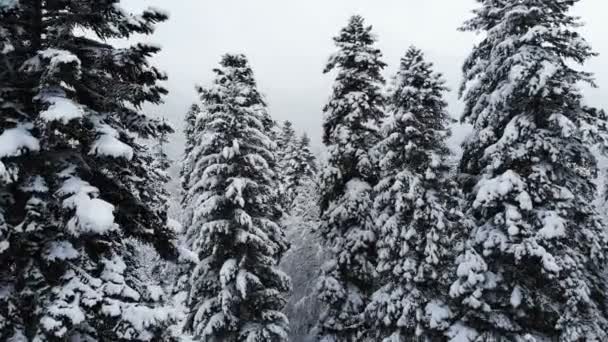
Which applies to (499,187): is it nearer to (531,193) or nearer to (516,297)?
(531,193)

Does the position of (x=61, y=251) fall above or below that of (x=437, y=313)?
below

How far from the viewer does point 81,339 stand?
705 centimetres

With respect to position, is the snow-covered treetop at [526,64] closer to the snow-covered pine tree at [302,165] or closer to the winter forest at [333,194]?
the winter forest at [333,194]

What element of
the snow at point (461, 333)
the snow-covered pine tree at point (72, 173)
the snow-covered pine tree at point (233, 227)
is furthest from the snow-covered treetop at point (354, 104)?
the snow-covered pine tree at point (72, 173)

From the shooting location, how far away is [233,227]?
1706 cm

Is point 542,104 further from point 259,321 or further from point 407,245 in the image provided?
point 259,321

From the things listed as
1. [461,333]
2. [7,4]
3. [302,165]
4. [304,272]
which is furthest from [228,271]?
[302,165]

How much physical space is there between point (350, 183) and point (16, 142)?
13.7 meters

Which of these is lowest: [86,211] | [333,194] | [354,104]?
[86,211]

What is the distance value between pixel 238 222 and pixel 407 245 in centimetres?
604

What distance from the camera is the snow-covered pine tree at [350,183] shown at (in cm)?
1788

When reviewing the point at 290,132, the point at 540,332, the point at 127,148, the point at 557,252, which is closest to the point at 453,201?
the point at 557,252

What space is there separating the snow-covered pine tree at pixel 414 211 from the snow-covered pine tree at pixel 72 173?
9.49 metres

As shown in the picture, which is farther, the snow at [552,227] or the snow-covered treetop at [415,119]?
the snow-covered treetop at [415,119]
